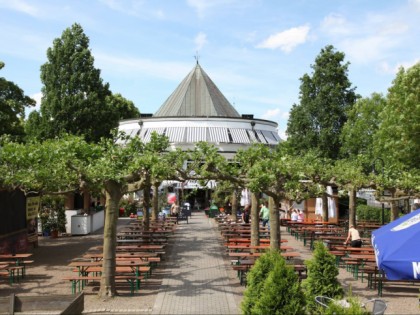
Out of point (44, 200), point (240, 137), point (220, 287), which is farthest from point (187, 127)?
point (220, 287)

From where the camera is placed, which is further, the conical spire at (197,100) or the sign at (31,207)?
the conical spire at (197,100)

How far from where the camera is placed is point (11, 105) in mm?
30031

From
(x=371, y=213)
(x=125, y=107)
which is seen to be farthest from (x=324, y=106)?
(x=125, y=107)

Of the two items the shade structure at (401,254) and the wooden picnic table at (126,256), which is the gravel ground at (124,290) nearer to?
the wooden picnic table at (126,256)

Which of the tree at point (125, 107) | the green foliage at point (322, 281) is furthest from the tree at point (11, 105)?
the tree at point (125, 107)

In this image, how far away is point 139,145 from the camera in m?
13.6

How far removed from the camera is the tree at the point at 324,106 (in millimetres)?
36938

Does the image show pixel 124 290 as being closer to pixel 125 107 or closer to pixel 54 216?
pixel 54 216

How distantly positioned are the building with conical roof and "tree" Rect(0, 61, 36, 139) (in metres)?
18.1

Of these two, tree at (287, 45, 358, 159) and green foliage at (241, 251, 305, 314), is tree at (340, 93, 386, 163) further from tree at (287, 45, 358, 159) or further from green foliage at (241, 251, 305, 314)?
green foliage at (241, 251, 305, 314)

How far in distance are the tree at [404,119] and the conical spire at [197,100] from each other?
29299 mm

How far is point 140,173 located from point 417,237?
768cm

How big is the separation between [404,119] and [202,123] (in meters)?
30.2

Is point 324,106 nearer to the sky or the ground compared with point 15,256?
nearer to the sky
